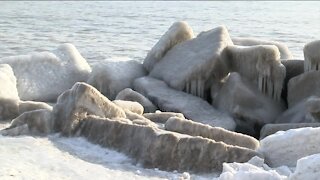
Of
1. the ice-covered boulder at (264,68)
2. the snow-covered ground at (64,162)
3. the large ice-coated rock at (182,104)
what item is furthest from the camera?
the ice-covered boulder at (264,68)

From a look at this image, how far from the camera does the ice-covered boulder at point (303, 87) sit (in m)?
10.8

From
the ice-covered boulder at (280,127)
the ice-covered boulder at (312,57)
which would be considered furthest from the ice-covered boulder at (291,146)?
the ice-covered boulder at (312,57)

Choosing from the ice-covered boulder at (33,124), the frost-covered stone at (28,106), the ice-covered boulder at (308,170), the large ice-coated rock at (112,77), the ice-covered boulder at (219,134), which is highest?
the ice-covered boulder at (308,170)

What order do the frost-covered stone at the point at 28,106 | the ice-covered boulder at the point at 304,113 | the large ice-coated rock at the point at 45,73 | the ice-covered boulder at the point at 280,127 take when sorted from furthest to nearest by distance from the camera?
the large ice-coated rock at the point at 45,73 → the frost-covered stone at the point at 28,106 → the ice-covered boulder at the point at 304,113 → the ice-covered boulder at the point at 280,127

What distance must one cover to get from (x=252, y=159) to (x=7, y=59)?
22.7 feet

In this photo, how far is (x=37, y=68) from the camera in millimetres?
12438

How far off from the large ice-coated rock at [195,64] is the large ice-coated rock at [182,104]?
221 millimetres

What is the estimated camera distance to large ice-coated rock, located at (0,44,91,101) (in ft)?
39.7

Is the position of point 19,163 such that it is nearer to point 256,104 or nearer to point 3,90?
point 3,90

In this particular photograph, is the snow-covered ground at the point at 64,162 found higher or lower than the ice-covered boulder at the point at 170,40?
higher

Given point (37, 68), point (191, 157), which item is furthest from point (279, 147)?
point (37, 68)

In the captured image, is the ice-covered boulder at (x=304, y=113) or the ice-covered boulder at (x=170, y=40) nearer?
→ the ice-covered boulder at (x=304, y=113)

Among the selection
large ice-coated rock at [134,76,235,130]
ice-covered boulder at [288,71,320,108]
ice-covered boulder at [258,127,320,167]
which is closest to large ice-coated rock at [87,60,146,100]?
large ice-coated rock at [134,76,235,130]

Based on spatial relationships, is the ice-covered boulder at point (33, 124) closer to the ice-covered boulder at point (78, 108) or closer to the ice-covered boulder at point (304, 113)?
the ice-covered boulder at point (78, 108)
